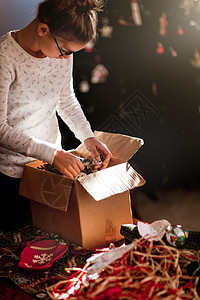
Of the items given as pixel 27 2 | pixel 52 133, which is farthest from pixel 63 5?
pixel 52 133

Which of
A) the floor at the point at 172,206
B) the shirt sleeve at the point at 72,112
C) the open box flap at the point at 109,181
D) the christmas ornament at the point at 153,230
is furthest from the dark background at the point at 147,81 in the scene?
the christmas ornament at the point at 153,230

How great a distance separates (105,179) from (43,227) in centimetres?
34

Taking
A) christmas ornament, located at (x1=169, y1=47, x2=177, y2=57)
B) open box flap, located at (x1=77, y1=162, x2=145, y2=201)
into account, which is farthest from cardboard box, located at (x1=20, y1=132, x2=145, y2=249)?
christmas ornament, located at (x1=169, y1=47, x2=177, y2=57)

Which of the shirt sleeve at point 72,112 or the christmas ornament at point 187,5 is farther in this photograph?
the christmas ornament at point 187,5

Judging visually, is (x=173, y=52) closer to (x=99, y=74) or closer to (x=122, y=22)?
(x=122, y=22)

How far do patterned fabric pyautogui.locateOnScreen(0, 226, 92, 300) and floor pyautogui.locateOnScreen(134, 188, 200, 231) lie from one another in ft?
3.99

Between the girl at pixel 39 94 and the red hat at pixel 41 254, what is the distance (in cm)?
24

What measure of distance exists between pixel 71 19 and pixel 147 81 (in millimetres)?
964

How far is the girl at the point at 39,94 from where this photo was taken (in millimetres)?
1313

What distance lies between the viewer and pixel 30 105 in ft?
4.77

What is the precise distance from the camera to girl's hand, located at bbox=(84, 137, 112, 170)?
1477 millimetres

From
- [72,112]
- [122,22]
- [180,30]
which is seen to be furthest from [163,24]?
[72,112]

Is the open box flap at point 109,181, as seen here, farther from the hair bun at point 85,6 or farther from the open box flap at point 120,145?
the hair bun at point 85,6

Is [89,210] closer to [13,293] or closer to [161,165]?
[13,293]
